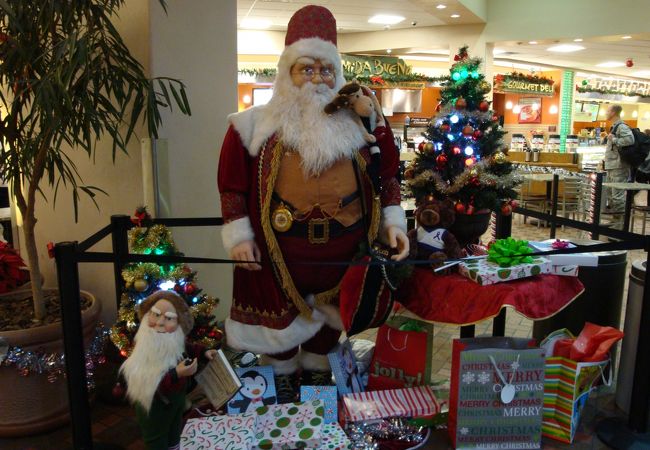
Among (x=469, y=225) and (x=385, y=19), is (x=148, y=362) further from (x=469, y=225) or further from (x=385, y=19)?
(x=385, y=19)

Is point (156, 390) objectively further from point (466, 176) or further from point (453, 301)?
point (466, 176)

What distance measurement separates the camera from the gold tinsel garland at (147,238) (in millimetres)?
2551

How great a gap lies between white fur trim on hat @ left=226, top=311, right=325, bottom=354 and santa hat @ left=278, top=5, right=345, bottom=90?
3.63 feet

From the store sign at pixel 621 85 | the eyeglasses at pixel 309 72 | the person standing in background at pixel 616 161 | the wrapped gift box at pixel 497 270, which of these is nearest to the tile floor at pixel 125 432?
the wrapped gift box at pixel 497 270

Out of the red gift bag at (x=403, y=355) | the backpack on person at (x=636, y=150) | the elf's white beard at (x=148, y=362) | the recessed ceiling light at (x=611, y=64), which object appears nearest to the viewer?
the elf's white beard at (x=148, y=362)

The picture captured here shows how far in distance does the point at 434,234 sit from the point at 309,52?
42.0 inches

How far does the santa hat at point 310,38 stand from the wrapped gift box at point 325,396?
140cm

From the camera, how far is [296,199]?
2.30 meters

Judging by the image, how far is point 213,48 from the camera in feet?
10.7

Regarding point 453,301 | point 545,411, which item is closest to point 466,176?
point 453,301

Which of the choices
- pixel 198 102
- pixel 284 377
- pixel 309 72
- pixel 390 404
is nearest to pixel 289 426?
pixel 284 377

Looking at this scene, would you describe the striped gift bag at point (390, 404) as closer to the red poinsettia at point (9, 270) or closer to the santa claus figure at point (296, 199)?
the santa claus figure at point (296, 199)

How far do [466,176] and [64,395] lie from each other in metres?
2.20

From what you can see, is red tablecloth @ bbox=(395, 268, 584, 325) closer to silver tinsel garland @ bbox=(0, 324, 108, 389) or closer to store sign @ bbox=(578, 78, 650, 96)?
silver tinsel garland @ bbox=(0, 324, 108, 389)
